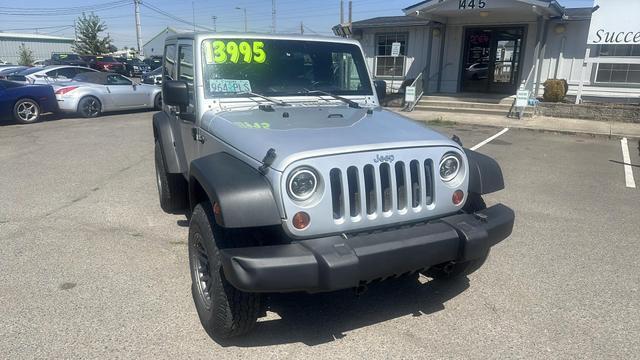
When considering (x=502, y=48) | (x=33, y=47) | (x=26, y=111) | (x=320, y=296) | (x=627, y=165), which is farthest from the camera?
(x=33, y=47)

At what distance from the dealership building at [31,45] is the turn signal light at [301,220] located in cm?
6585

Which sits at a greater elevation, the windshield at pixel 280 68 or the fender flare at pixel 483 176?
the windshield at pixel 280 68

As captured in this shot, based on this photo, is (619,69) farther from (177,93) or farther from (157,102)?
(177,93)

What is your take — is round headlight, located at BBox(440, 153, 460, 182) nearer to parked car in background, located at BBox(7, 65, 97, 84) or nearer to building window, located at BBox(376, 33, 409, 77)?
parked car in background, located at BBox(7, 65, 97, 84)

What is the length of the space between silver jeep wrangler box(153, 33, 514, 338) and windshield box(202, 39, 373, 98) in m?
0.02

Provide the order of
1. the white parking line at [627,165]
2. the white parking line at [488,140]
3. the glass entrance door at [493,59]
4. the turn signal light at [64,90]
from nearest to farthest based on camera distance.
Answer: the white parking line at [627,165] → the white parking line at [488,140] → the turn signal light at [64,90] → the glass entrance door at [493,59]

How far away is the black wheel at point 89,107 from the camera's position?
512 inches

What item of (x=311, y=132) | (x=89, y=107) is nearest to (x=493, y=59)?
(x=89, y=107)

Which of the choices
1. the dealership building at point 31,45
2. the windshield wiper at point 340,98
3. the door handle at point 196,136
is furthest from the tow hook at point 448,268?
the dealership building at point 31,45

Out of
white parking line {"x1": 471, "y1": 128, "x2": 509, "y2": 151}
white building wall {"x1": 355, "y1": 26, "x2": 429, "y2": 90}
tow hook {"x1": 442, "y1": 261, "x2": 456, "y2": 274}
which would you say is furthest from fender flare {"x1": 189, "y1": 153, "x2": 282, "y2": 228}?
white building wall {"x1": 355, "y1": 26, "x2": 429, "y2": 90}

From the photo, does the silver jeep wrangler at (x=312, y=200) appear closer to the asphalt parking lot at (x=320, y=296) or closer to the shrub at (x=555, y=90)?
the asphalt parking lot at (x=320, y=296)

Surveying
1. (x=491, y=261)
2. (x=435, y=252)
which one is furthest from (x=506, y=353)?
(x=491, y=261)

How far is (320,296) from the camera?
344cm

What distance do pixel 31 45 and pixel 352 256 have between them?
241ft
